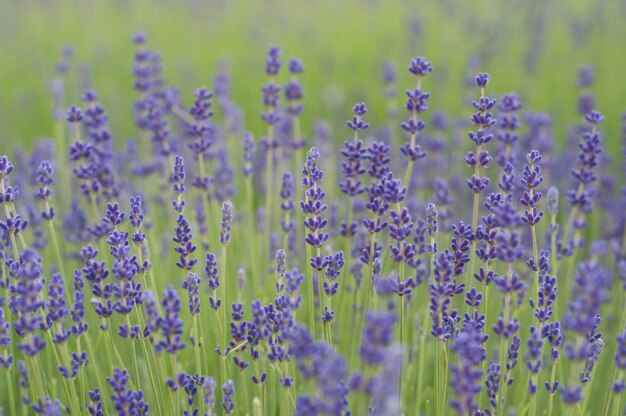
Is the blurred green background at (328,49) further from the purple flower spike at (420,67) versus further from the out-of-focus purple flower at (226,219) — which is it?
the out-of-focus purple flower at (226,219)

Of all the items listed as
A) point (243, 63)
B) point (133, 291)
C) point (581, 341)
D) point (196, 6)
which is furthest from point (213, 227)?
point (196, 6)

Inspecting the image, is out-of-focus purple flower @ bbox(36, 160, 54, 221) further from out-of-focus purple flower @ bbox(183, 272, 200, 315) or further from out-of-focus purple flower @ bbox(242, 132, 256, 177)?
out-of-focus purple flower @ bbox(242, 132, 256, 177)

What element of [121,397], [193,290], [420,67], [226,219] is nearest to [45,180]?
[226,219]

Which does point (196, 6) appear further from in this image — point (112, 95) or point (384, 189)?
point (384, 189)

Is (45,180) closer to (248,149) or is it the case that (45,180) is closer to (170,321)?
(170,321)

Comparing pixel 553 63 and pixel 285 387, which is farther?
pixel 553 63

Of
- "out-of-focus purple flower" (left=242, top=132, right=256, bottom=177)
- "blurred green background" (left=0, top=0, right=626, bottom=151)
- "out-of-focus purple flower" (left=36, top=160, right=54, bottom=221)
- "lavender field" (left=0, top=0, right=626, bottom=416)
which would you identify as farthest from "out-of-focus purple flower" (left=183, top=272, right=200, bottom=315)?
"blurred green background" (left=0, top=0, right=626, bottom=151)

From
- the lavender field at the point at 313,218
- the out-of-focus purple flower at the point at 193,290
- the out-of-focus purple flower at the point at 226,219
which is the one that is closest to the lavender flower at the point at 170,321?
→ the lavender field at the point at 313,218
